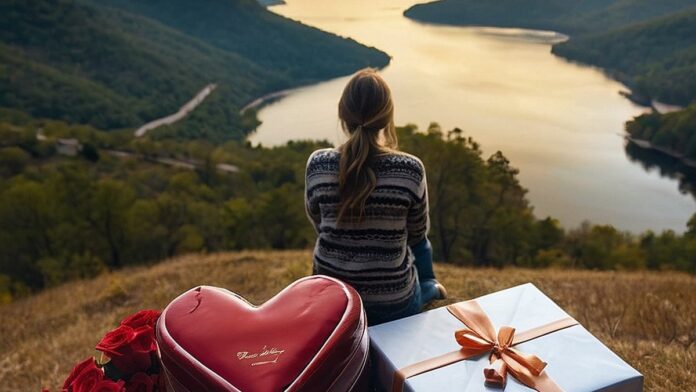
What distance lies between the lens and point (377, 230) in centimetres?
196

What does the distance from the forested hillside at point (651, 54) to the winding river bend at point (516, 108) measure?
2159mm

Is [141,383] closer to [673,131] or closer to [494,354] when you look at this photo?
[494,354]

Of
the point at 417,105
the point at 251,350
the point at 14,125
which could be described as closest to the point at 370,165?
the point at 251,350

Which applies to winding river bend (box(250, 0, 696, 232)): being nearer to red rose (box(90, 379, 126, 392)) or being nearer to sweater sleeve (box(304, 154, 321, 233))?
sweater sleeve (box(304, 154, 321, 233))

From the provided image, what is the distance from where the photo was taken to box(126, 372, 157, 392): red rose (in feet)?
4.64

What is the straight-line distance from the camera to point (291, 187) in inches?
858

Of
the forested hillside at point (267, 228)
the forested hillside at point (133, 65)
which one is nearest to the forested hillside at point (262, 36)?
the forested hillside at point (133, 65)

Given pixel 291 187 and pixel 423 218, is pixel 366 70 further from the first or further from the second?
pixel 291 187

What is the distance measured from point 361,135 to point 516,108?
117ft

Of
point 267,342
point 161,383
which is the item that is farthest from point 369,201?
point 161,383

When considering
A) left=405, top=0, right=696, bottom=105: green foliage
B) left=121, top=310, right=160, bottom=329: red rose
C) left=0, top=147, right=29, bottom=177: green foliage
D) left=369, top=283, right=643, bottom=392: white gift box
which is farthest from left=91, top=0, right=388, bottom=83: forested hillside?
left=121, top=310, right=160, bottom=329: red rose

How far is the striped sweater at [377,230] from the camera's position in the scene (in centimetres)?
194

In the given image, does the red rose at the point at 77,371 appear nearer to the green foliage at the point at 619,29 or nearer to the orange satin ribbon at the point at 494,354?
the orange satin ribbon at the point at 494,354

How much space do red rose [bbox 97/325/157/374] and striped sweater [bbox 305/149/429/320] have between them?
76 cm
